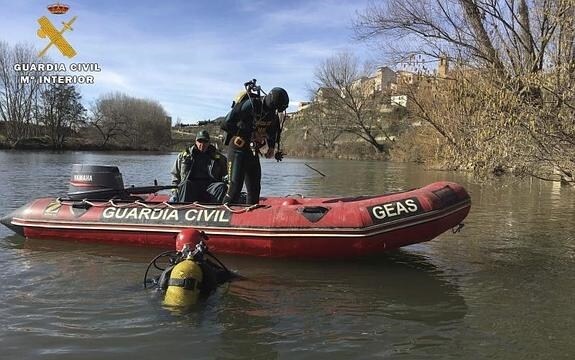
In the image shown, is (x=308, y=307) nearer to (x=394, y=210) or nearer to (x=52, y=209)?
(x=394, y=210)

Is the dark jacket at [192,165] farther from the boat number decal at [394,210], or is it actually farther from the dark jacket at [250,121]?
the boat number decal at [394,210]

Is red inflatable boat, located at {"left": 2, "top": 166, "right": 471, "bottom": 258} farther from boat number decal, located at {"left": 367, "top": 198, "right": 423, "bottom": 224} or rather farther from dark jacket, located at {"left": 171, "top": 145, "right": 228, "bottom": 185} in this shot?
dark jacket, located at {"left": 171, "top": 145, "right": 228, "bottom": 185}

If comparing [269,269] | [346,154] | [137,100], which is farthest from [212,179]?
[137,100]

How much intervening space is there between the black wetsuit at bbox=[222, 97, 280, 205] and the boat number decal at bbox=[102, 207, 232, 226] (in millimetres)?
392

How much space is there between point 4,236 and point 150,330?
4971 millimetres

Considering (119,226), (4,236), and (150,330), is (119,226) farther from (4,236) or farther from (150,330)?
(150,330)

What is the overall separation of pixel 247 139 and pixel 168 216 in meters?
1.39

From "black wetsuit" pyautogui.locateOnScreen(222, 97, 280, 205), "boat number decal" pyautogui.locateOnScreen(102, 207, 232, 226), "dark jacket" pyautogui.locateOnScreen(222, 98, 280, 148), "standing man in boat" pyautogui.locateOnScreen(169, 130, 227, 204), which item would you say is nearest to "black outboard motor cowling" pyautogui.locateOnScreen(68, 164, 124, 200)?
"boat number decal" pyautogui.locateOnScreen(102, 207, 232, 226)

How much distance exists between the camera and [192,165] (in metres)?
7.73

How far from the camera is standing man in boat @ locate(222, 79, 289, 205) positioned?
22.1 ft

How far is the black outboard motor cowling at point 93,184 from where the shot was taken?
7.97 metres

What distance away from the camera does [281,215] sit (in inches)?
256

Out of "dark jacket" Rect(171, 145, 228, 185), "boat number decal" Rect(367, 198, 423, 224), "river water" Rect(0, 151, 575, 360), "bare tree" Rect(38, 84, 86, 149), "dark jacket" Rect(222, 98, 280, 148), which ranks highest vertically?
"bare tree" Rect(38, 84, 86, 149)

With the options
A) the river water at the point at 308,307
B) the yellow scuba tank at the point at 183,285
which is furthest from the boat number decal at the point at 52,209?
the yellow scuba tank at the point at 183,285
